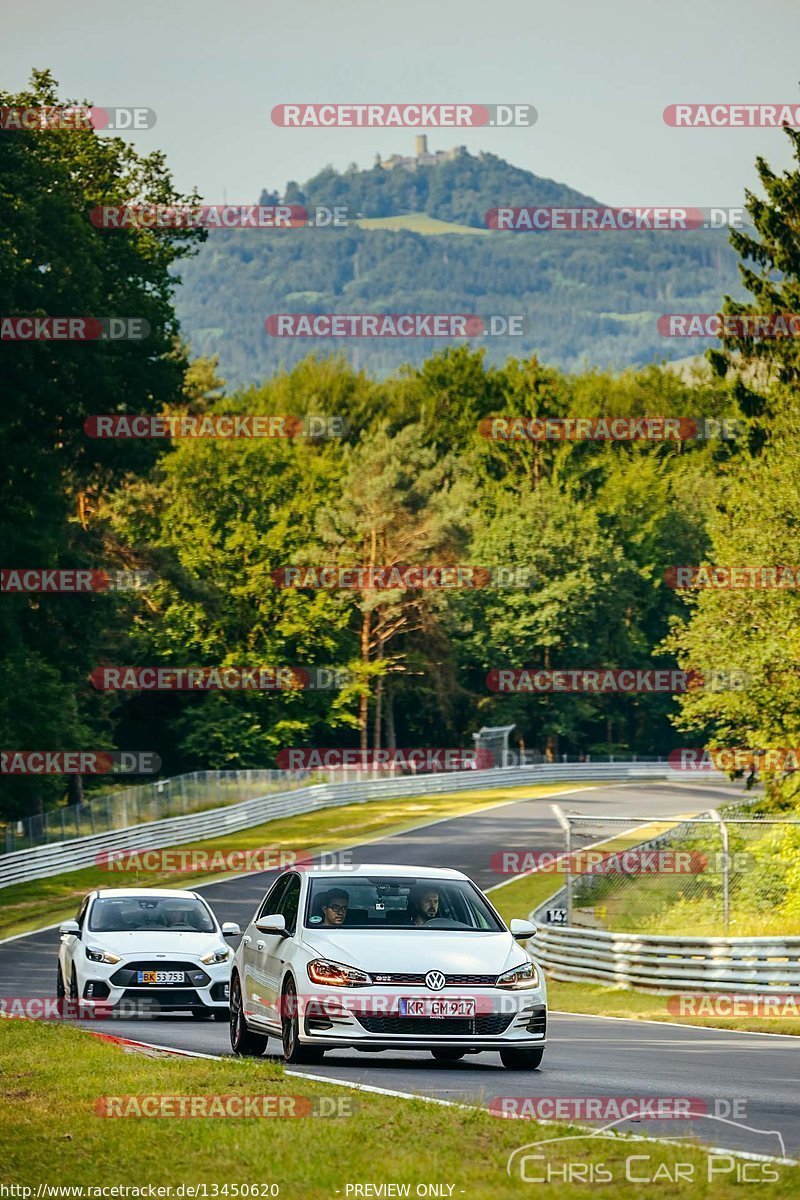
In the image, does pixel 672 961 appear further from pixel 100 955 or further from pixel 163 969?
pixel 100 955

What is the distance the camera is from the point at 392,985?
13.5 m

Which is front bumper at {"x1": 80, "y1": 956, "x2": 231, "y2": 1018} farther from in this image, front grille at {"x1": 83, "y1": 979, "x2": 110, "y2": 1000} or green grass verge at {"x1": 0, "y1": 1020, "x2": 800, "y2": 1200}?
green grass verge at {"x1": 0, "y1": 1020, "x2": 800, "y2": 1200}

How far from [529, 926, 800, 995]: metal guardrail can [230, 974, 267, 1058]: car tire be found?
23.6 feet

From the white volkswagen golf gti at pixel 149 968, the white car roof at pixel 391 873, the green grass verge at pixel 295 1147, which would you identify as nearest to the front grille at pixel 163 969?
the white volkswagen golf gti at pixel 149 968

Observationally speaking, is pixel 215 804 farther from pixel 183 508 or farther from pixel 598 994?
pixel 598 994

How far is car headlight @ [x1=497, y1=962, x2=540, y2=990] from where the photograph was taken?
1371 centimetres

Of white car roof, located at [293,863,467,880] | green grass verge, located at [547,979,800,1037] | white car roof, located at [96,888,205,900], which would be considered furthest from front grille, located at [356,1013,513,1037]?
white car roof, located at [96,888,205,900]

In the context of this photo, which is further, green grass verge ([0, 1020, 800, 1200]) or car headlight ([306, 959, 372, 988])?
car headlight ([306, 959, 372, 988])

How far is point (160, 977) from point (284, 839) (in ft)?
119

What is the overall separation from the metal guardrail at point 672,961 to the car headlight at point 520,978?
8.27 metres

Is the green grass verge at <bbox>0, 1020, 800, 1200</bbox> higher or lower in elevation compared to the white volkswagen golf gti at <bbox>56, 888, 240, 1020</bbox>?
higher

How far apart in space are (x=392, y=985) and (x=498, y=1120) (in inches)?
120

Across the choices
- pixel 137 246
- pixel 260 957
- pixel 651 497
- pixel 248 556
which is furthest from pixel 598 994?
pixel 651 497

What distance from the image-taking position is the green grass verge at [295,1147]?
8703 millimetres
